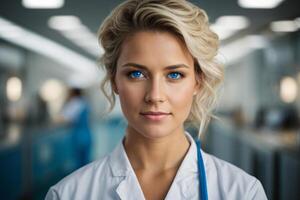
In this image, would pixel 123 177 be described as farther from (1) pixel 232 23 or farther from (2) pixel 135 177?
(1) pixel 232 23

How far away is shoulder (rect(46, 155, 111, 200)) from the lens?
119 centimetres

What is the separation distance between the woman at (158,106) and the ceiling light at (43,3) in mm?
1765

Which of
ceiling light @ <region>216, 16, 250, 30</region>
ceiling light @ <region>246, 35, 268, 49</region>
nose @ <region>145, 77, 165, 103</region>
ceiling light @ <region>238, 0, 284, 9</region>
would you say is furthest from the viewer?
ceiling light @ <region>246, 35, 268, 49</region>

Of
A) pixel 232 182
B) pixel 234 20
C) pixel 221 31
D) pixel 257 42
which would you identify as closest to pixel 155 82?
pixel 232 182

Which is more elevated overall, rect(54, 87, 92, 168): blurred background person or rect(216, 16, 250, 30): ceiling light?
rect(216, 16, 250, 30): ceiling light

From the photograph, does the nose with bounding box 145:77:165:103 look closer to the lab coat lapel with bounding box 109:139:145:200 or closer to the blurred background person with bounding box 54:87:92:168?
the lab coat lapel with bounding box 109:139:145:200

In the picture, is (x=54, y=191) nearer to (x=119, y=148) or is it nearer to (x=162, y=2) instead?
(x=119, y=148)

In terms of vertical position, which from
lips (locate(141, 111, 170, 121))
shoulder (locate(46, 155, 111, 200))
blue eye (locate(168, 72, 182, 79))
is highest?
blue eye (locate(168, 72, 182, 79))

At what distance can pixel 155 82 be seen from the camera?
1.11m

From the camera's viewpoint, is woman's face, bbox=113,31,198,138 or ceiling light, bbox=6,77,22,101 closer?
woman's face, bbox=113,31,198,138

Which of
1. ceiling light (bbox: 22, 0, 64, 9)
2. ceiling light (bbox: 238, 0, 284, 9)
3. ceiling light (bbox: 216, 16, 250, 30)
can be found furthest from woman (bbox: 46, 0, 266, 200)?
ceiling light (bbox: 216, 16, 250, 30)

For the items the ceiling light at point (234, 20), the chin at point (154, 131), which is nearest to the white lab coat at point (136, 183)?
the chin at point (154, 131)

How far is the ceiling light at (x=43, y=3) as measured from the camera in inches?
112

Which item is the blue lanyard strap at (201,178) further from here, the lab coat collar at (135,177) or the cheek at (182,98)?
the cheek at (182,98)
